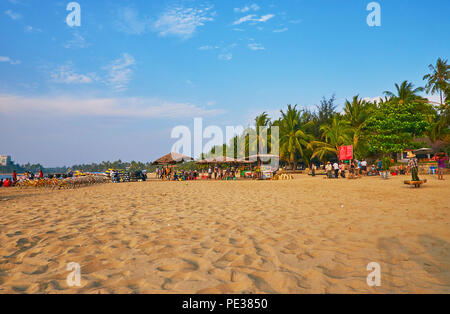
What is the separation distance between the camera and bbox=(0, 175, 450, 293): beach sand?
243 cm

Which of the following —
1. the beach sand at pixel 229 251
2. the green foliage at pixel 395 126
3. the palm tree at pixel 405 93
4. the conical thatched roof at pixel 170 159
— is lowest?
the beach sand at pixel 229 251

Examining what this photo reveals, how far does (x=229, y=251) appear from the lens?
132 inches

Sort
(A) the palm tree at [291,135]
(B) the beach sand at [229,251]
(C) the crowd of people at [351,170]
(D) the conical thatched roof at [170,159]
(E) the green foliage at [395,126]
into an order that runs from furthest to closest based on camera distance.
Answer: (A) the palm tree at [291,135] < (D) the conical thatched roof at [170,159] < (E) the green foliage at [395,126] < (C) the crowd of people at [351,170] < (B) the beach sand at [229,251]

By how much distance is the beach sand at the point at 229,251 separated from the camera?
2.43 meters

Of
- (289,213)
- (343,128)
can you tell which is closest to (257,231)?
(289,213)

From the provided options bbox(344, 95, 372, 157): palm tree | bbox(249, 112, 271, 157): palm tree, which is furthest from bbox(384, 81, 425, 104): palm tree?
bbox(249, 112, 271, 157): palm tree

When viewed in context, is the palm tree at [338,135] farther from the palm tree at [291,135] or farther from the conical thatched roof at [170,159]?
the conical thatched roof at [170,159]

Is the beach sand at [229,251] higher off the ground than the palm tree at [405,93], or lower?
lower

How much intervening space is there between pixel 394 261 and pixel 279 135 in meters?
33.2

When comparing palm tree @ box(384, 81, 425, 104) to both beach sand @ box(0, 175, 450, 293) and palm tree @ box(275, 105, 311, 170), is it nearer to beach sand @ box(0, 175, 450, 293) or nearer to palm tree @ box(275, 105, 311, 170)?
palm tree @ box(275, 105, 311, 170)

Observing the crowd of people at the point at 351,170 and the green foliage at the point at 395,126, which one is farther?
the green foliage at the point at 395,126

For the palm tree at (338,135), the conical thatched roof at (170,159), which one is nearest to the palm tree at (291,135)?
the palm tree at (338,135)

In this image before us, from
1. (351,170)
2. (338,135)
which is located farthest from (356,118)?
(351,170)
